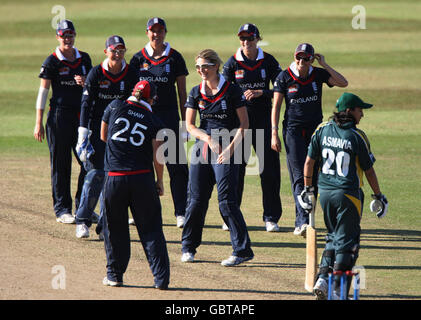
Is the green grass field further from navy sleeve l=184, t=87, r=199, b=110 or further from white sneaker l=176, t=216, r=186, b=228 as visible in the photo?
navy sleeve l=184, t=87, r=199, b=110

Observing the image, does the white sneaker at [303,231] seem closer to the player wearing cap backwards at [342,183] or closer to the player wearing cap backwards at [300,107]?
the player wearing cap backwards at [300,107]

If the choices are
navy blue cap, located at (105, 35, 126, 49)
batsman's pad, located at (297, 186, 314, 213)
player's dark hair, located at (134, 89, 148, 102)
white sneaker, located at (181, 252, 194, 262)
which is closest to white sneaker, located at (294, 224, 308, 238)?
white sneaker, located at (181, 252, 194, 262)

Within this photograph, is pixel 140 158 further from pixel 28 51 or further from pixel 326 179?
pixel 28 51

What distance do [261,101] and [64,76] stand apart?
8.44ft

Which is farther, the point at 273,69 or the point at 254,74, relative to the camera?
the point at 273,69

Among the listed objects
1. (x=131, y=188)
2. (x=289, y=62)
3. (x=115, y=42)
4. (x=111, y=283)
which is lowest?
(x=111, y=283)

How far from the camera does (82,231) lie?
381 inches

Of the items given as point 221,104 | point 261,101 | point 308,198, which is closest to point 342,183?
point 308,198

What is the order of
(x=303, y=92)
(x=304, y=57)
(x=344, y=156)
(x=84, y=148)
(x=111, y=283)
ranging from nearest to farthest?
(x=344, y=156), (x=111, y=283), (x=84, y=148), (x=304, y=57), (x=303, y=92)

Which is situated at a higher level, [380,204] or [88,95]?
[88,95]

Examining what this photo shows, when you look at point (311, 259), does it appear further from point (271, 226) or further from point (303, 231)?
point (271, 226)

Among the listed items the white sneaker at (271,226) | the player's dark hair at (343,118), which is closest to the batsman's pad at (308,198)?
the player's dark hair at (343,118)

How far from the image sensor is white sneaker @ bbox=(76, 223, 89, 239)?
967cm

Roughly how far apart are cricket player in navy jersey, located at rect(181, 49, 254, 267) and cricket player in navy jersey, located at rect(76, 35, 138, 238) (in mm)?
1126
